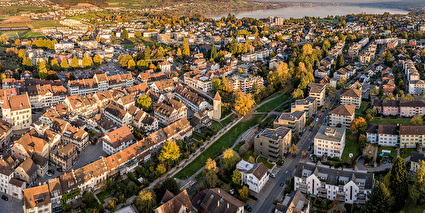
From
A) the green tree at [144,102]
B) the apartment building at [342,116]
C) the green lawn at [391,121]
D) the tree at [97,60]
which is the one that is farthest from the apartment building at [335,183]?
the tree at [97,60]

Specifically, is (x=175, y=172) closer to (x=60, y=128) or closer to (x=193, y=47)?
(x=60, y=128)

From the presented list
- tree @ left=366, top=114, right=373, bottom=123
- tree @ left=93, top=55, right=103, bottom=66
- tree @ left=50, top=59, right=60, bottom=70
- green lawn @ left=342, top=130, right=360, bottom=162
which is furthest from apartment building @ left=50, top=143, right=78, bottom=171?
tree @ left=93, top=55, right=103, bottom=66

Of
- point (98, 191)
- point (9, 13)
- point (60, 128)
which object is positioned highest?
point (9, 13)

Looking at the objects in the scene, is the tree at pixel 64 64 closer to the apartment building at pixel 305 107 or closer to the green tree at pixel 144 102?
the green tree at pixel 144 102

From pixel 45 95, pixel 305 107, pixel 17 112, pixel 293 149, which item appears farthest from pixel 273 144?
pixel 45 95

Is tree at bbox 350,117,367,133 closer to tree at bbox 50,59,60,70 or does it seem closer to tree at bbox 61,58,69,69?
tree at bbox 61,58,69,69

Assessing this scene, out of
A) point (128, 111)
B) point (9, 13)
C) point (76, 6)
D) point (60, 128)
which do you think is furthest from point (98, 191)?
point (76, 6)
